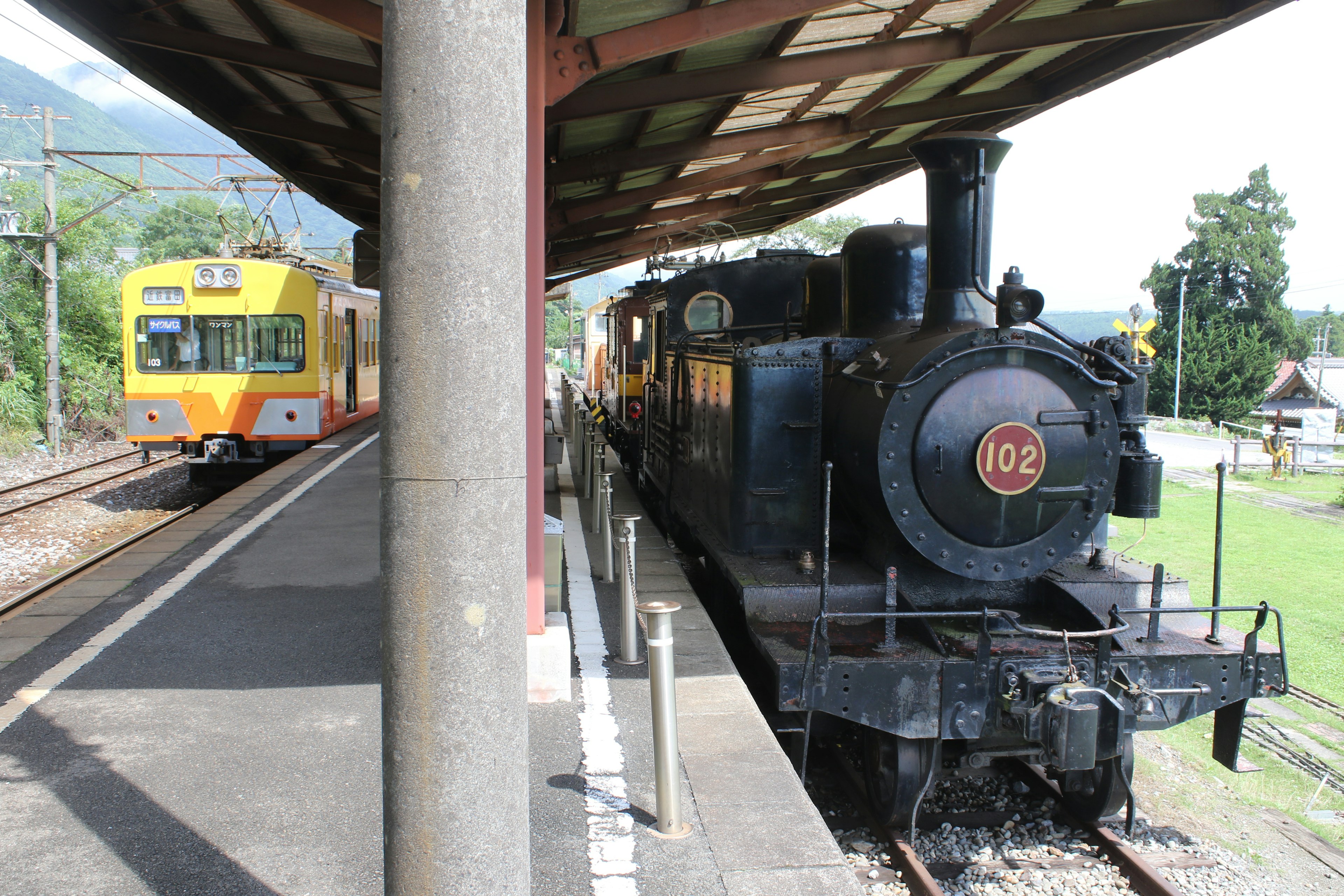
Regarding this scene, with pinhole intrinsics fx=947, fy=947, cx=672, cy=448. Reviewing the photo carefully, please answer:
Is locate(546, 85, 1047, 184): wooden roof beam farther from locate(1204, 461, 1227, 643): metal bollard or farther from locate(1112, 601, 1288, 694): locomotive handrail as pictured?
locate(1112, 601, 1288, 694): locomotive handrail

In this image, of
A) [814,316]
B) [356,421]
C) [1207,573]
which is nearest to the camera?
[814,316]

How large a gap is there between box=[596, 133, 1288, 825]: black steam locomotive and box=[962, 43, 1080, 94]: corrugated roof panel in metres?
3.50

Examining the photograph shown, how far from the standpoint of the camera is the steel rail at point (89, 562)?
692cm

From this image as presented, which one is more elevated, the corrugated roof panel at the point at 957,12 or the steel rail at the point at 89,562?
the corrugated roof panel at the point at 957,12

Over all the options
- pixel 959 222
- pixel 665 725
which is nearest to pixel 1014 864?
pixel 665 725

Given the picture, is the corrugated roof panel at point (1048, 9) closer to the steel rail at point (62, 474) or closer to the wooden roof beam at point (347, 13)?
the wooden roof beam at point (347, 13)

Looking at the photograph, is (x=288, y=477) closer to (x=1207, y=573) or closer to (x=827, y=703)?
(x=827, y=703)

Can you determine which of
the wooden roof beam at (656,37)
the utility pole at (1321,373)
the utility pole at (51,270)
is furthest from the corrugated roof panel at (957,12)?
the utility pole at (1321,373)

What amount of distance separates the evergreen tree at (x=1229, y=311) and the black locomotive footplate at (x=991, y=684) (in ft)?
138

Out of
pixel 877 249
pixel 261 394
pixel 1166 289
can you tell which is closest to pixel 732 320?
pixel 877 249

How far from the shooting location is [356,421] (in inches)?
725

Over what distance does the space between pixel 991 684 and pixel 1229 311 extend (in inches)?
1849

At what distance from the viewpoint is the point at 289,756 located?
414cm

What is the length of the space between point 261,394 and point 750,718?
35.2 feet
